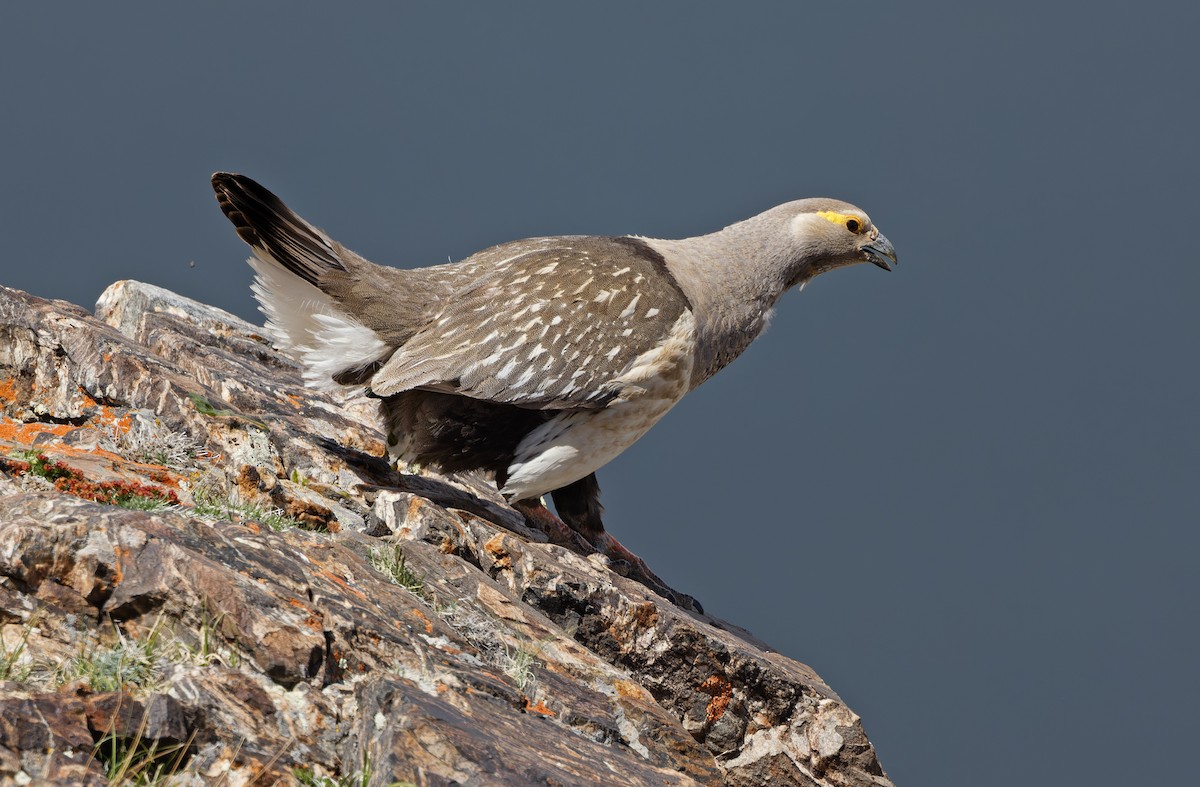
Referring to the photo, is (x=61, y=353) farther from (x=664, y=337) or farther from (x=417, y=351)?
(x=664, y=337)

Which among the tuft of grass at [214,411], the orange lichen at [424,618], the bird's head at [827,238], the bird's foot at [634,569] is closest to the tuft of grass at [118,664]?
the orange lichen at [424,618]

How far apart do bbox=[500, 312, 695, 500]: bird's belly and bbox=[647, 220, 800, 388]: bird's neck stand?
45cm

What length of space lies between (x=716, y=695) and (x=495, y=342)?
2.47 meters

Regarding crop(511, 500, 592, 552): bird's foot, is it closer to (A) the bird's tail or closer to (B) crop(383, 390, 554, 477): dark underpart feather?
(B) crop(383, 390, 554, 477): dark underpart feather

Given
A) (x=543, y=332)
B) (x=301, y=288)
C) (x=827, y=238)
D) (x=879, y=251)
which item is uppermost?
(x=879, y=251)

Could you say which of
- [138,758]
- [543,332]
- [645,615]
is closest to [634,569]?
[645,615]

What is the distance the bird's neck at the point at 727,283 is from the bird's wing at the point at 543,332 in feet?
1.22

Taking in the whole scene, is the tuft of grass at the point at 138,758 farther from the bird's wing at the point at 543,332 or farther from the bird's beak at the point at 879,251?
the bird's beak at the point at 879,251

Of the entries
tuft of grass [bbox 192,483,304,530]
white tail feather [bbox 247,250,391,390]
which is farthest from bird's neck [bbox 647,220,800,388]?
tuft of grass [bbox 192,483,304,530]

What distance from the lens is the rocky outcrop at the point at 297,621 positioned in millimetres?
3912

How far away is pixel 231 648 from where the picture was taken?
4.28m

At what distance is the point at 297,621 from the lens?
4.48 metres

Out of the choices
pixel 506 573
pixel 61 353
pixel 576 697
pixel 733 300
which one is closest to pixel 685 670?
pixel 506 573

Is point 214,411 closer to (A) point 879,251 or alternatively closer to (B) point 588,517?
(B) point 588,517
